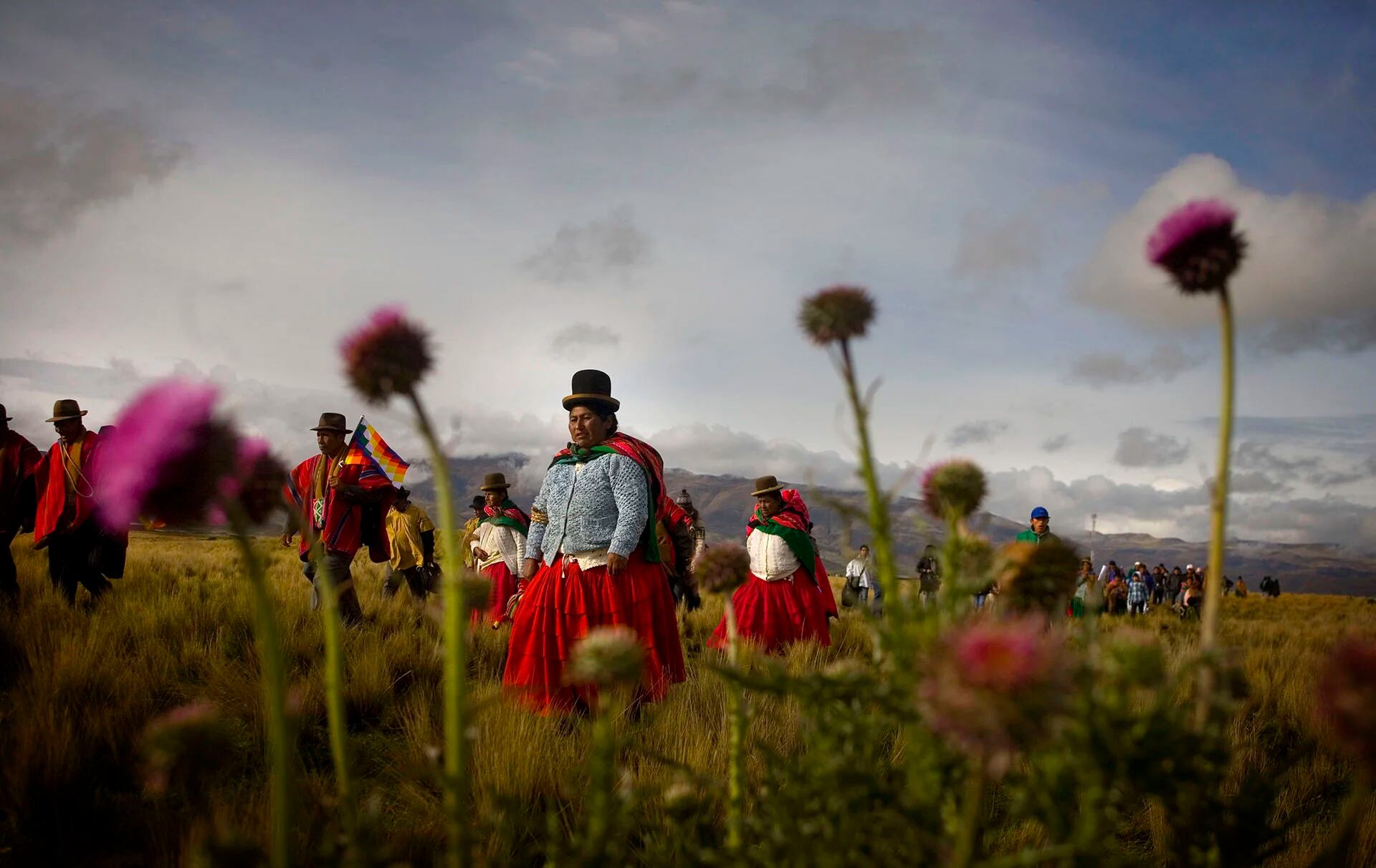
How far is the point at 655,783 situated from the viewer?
276 cm

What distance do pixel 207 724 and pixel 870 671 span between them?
108cm

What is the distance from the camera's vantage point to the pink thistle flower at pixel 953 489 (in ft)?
4.55

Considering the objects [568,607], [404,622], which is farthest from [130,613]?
[568,607]

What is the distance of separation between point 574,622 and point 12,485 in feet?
20.6

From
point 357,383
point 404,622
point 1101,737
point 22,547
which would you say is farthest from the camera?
point 22,547

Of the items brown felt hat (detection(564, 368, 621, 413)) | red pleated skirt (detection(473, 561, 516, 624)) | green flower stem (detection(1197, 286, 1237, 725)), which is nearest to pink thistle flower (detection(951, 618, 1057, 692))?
green flower stem (detection(1197, 286, 1237, 725))

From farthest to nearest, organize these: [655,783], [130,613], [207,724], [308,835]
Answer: [130,613] < [655,783] < [308,835] < [207,724]

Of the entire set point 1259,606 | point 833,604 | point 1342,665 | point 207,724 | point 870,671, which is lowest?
point 1259,606

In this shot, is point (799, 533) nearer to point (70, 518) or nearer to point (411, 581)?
point (411, 581)

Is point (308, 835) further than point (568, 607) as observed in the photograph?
No

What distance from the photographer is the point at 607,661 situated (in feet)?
4.58

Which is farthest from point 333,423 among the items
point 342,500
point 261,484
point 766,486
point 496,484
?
point 261,484

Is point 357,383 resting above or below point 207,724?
above

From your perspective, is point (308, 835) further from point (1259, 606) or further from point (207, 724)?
point (1259, 606)
